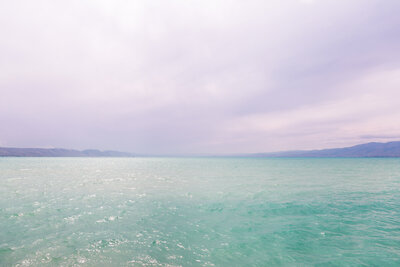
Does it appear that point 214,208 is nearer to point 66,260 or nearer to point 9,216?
point 66,260

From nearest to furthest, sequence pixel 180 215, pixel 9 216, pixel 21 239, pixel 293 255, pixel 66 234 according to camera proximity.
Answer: pixel 293 255
pixel 21 239
pixel 66 234
pixel 9 216
pixel 180 215

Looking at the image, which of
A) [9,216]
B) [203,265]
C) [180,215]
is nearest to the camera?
[203,265]

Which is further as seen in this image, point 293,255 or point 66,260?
point 293,255

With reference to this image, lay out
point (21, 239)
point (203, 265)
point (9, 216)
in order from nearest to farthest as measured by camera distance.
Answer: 1. point (203, 265)
2. point (21, 239)
3. point (9, 216)

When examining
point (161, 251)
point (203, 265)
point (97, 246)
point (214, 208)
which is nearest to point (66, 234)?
point (97, 246)

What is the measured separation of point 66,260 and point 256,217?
17.1 meters

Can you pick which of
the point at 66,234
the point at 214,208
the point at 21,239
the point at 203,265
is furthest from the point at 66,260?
the point at 214,208

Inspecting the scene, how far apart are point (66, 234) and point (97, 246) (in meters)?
4.21

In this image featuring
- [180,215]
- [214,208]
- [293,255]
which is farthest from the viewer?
[214,208]

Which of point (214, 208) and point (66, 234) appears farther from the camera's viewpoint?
point (214, 208)

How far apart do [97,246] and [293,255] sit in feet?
43.5

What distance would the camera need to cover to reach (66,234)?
15.5 metres

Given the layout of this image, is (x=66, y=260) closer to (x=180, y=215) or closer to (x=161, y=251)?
(x=161, y=251)

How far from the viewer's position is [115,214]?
21.3 metres
